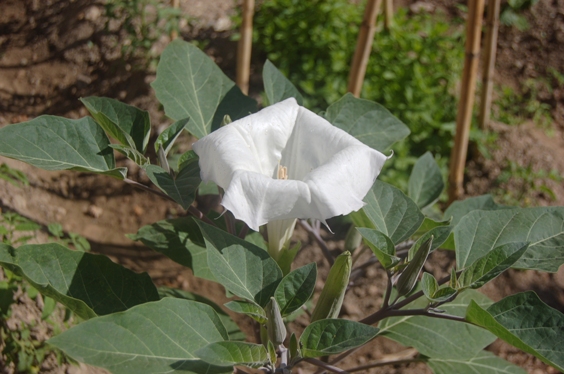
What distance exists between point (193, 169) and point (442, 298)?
54 centimetres

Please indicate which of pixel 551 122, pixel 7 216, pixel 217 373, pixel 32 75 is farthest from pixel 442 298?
pixel 32 75

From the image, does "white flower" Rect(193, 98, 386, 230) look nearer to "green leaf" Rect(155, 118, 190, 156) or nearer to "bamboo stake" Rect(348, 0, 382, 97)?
"green leaf" Rect(155, 118, 190, 156)

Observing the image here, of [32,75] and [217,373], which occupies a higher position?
[217,373]

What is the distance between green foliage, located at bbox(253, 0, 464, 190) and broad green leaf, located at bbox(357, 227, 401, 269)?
1.72 metres

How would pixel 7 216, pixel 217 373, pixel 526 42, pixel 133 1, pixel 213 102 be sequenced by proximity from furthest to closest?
1. pixel 526 42
2. pixel 133 1
3. pixel 7 216
4. pixel 213 102
5. pixel 217 373

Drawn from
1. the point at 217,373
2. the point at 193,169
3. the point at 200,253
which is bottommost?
the point at 200,253

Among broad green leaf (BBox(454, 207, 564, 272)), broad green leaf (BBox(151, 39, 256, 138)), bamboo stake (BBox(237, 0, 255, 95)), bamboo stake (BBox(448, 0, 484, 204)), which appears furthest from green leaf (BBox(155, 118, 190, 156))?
bamboo stake (BBox(448, 0, 484, 204))

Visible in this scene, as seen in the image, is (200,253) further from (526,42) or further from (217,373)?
(526,42)

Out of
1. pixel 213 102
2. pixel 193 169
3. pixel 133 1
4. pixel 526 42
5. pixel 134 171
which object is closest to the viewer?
pixel 193 169

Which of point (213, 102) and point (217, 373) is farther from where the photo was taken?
point (213, 102)

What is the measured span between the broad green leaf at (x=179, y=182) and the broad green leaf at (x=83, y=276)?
23 centimetres

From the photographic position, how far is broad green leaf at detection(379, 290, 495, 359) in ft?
4.26

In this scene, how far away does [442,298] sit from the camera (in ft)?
3.50

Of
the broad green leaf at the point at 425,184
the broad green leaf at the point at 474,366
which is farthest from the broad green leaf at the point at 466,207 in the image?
the broad green leaf at the point at 474,366
